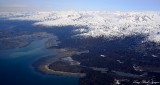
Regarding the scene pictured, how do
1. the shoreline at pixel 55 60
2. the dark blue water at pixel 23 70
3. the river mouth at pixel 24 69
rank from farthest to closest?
the shoreline at pixel 55 60 < the river mouth at pixel 24 69 < the dark blue water at pixel 23 70

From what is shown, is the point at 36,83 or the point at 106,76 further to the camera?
the point at 106,76

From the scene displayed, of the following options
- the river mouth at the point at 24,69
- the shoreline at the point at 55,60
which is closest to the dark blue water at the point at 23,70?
the river mouth at the point at 24,69

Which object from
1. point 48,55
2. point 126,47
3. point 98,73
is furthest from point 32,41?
point 98,73

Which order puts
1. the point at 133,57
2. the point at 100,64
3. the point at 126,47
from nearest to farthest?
the point at 100,64 < the point at 133,57 < the point at 126,47

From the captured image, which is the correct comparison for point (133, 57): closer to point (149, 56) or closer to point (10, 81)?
point (149, 56)

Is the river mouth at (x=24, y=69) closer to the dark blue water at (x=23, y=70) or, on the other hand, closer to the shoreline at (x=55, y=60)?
the dark blue water at (x=23, y=70)

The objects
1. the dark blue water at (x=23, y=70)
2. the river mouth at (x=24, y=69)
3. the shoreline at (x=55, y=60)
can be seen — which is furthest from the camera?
the shoreline at (x=55, y=60)

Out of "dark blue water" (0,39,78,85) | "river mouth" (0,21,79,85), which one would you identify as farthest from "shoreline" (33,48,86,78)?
"dark blue water" (0,39,78,85)

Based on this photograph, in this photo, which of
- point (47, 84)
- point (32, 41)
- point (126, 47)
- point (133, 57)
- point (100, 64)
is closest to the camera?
point (47, 84)

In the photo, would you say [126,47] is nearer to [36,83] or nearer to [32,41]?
[32,41]

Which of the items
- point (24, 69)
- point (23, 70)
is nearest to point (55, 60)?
point (24, 69)
